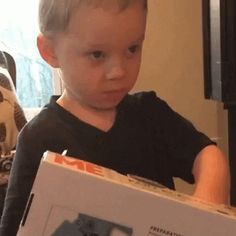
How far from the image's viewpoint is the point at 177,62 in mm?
2021

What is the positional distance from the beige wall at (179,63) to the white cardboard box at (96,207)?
1560mm

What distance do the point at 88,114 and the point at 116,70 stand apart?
0.13 metres

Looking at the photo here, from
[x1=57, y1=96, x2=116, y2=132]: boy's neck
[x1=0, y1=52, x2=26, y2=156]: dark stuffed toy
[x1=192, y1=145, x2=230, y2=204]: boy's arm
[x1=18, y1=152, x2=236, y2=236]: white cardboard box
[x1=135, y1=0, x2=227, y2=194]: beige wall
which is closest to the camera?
[x1=18, y1=152, x2=236, y2=236]: white cardboard box

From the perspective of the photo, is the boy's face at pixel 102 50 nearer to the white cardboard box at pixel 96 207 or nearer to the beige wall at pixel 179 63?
the white cardboard box at pixel 96 207

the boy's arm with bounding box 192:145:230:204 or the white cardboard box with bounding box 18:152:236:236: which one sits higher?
the white cardboard box with bounding box 18:152:236:236

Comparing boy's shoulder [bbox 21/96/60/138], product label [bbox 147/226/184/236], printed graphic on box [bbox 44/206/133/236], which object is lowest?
product label [bbox 147/226/184/236]

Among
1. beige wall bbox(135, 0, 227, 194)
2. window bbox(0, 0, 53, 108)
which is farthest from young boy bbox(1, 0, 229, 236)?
window bbox(0, 0, 53, 108)

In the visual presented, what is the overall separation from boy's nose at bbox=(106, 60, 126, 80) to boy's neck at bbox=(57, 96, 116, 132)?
111mm

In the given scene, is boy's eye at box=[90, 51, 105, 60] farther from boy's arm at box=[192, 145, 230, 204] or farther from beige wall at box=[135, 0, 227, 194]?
beige wall at box=[135, 0, 227, 194]

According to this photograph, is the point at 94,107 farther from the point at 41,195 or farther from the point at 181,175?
the point at 41,195

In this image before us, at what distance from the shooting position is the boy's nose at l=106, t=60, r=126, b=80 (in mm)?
664

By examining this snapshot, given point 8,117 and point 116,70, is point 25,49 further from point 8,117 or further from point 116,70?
point 116,70

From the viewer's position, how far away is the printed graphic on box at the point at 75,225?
45 centimetres

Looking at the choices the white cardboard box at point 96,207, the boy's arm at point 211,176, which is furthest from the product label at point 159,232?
the boy's arm at point 211,176
